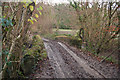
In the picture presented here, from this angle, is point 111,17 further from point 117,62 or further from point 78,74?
point 78,74

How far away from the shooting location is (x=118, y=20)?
18.8ft

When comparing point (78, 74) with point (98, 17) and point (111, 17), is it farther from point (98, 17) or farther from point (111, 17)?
point (98, 17)

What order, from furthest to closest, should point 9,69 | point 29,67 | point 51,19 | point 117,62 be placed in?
point 51,19, point 117,62, point 29,67, point 9,69

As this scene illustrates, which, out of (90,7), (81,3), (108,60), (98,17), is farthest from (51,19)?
(108,60)

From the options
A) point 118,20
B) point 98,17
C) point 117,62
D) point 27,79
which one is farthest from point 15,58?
point 98,17

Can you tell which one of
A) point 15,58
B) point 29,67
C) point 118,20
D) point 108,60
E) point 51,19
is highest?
point 51,19

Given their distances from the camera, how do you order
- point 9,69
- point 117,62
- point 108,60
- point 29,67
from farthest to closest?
point 108,60
point 117,62
point 29,67
point 9,69

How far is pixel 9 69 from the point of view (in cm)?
265

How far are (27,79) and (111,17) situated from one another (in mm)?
5718

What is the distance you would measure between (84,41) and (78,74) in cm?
574

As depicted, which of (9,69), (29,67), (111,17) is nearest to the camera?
(9,69)

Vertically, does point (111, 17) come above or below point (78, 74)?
above

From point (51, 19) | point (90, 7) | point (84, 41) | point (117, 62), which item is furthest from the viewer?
point (51, 19)

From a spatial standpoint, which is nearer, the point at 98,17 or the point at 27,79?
the point at 27,79
